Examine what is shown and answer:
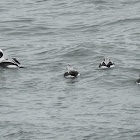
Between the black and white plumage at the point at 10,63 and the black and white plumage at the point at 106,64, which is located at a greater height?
the black and white plumage at the point at 10,63

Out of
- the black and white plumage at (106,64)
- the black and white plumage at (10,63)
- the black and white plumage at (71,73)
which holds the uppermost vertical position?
the black and white plumage at (10,63)

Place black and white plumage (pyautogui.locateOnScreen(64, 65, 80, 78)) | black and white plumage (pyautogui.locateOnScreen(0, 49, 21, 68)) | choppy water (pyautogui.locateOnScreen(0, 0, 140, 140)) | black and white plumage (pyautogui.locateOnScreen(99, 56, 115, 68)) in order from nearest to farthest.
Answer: choppy water (pyautogui.locateOnScreen(0, 0, 140, 140)) → black and white plumage (pyautogui.locateOnScreen(64, 65, 80, 78)) → black and white plumage (pyautogui.locateOnScreen(99, 56, 115, 68)) → black and white plumage (pyautogui.locateOnScreen(0, 49, 21, 68))

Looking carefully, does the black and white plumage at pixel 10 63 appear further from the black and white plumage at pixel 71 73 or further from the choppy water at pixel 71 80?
the black and white plumage at pixel 71 73

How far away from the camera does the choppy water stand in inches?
665

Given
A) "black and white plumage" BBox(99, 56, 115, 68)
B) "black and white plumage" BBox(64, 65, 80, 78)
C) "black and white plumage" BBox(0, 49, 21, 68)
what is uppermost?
"black and white plumage" BBox(0, 49, 21, 68)

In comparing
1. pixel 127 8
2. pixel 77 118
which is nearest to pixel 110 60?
pixel 77 118

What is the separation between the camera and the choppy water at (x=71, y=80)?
55.4 feet

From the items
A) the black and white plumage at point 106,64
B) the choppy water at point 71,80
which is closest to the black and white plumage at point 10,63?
the choppy water at point 71,80

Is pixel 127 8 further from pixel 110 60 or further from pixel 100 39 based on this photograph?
pixel 110 60

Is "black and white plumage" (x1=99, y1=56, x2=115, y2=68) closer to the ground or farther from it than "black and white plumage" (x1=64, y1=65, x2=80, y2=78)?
farther from it

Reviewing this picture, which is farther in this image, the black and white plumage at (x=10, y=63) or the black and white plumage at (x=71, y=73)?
the black and white plumage at (x=10, y=63)

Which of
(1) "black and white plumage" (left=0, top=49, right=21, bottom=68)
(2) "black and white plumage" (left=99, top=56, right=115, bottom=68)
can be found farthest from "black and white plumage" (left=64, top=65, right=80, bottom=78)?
(1) "black and white plumage" (left=0, top=49, right=21, bottom=68)

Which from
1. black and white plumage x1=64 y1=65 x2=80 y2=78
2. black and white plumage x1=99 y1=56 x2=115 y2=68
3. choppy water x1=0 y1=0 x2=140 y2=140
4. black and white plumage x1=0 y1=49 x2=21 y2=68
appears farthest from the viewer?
black and white plumage x1=0 y1=49 x2=21 y2=68

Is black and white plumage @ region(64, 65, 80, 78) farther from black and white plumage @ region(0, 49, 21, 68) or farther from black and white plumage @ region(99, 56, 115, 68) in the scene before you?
black and white plumage @ region(0, 49, 21, 68)
